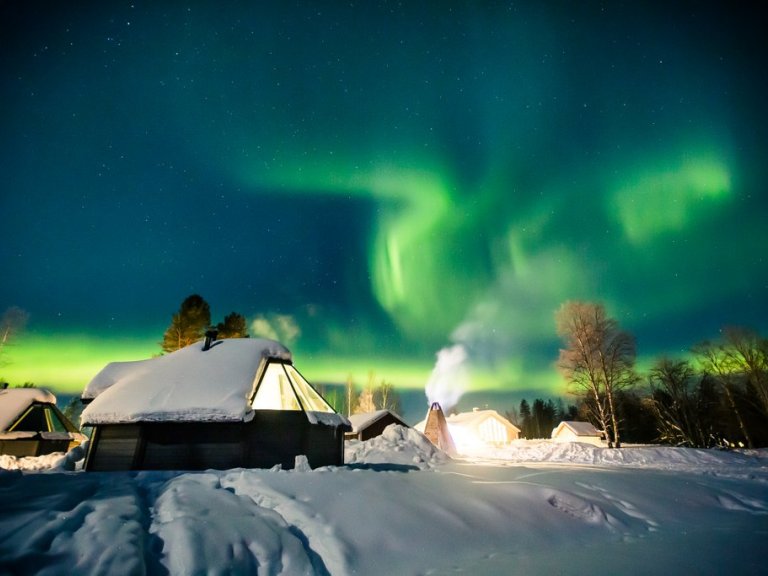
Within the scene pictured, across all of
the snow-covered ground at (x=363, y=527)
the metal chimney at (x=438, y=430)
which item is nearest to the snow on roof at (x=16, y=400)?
the snow-covered ground at (x=363, y=527)

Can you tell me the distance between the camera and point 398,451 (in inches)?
642

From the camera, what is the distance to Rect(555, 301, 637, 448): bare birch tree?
2358cm

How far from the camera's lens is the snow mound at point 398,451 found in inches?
593

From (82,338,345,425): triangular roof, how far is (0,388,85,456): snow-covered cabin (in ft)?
52.9

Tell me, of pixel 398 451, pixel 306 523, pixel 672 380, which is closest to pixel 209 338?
pixel 398 451

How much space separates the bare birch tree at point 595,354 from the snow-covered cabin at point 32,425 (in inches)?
1386

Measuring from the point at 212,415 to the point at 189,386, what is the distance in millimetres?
1567

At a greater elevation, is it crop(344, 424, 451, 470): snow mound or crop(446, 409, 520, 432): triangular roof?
crop(446, 409, 520, 432): triangular roof

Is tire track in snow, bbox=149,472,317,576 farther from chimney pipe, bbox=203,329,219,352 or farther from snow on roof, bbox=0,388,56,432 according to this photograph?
snow on roof, bbox=0,388,56,432

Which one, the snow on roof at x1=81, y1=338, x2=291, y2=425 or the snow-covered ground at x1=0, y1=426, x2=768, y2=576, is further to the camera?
the snow on roof at x1=81, y1=338, x2=291, y2=425

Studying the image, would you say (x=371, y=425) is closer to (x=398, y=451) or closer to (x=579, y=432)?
(x=398, y=451)

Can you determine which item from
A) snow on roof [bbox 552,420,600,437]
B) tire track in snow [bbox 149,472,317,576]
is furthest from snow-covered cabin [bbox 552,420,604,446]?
tire track in snow [bbox 149,472,317,576]

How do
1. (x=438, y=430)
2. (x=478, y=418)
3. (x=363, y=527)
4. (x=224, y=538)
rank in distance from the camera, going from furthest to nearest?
(x=478, y=418) → (x=438, y=430) → (x=363, y=527) → (x=224, y=538)

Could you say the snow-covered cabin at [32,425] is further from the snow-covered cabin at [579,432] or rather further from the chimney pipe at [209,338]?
the snow-covered cabin at [579,432]
